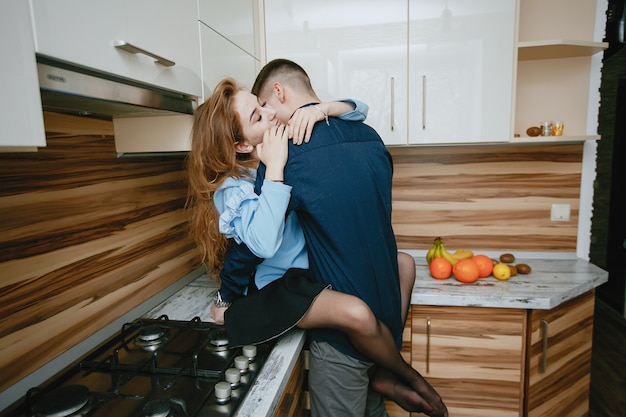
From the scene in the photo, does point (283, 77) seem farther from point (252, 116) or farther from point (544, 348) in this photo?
point (544, 348)

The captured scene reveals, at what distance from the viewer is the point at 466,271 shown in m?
1.67

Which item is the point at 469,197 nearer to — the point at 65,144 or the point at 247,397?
the point at 247,397

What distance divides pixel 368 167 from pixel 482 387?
44.8 inches

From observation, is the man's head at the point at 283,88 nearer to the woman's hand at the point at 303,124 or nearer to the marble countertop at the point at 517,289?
the woman's hand at the point at 303,124

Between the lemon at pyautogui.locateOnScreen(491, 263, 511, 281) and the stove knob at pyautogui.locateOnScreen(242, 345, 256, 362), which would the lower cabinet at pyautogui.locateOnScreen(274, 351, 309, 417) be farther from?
the lemon at pyautogui.locateOnScreen(491, 263, 511, 281)

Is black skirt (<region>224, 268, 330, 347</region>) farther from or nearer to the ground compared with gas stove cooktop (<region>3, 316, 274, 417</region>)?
farther from the ground

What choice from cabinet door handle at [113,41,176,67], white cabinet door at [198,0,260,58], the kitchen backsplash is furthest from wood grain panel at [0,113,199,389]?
white cabinet door at [198,0,260,58]

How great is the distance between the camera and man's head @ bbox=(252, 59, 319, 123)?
52.8 inches

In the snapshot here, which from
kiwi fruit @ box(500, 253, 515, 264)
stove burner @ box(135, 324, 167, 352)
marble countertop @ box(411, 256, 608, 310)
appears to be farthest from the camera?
kiwi fruit @ box(500, 253, 515, 264)

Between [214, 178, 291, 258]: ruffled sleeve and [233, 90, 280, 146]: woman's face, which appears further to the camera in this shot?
[233, 90, 280, 146]: woman's face

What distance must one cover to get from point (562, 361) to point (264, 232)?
59.3 inches

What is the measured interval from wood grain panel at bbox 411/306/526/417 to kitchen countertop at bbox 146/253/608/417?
57mm

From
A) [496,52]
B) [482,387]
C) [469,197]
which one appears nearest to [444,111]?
[496,52]

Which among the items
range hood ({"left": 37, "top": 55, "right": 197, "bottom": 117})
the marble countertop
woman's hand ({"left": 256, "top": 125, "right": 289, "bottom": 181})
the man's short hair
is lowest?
the marble countertop
